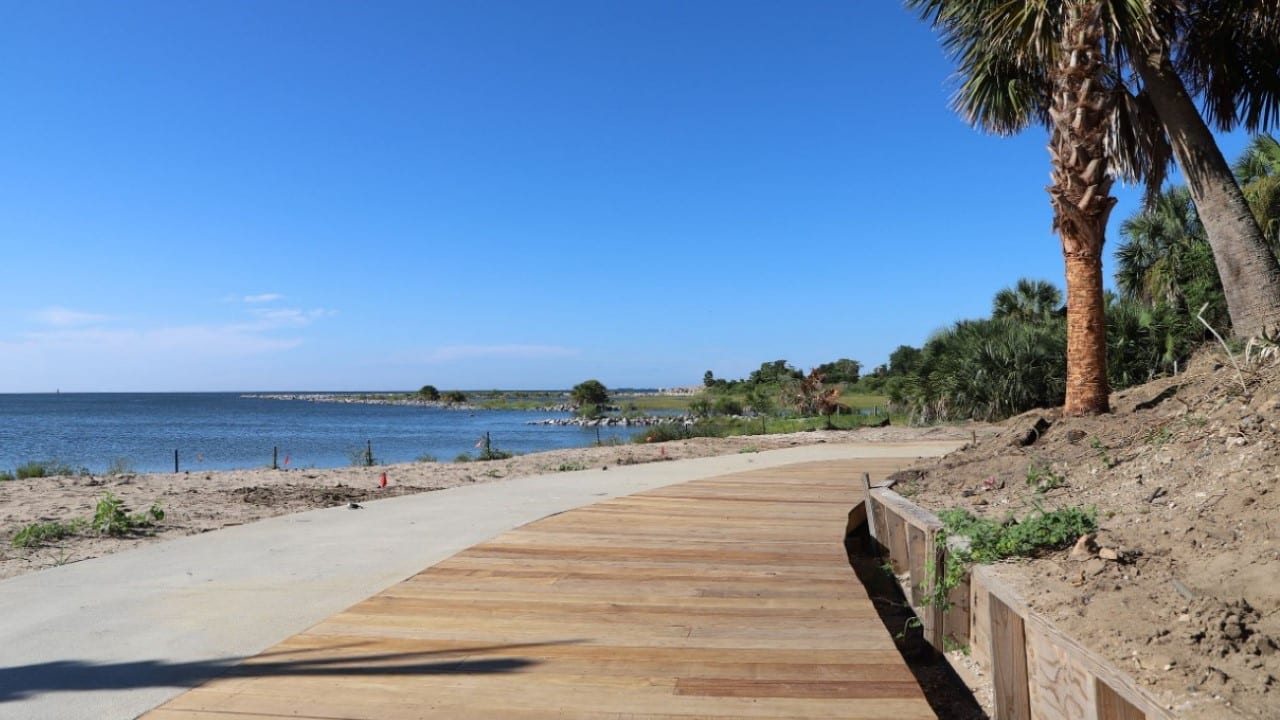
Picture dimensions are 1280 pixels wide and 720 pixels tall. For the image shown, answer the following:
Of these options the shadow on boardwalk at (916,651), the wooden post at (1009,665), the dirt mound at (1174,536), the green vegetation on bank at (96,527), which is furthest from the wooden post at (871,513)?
the green vegetation on bank at (96,527)

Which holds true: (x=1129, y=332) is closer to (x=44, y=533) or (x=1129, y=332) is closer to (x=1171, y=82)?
(x=1171, y=82)

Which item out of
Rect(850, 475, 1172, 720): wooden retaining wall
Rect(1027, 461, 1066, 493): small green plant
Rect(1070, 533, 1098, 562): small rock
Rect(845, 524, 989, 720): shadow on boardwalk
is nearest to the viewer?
Rect(850, 475, 1172, 720): wooden retaining wall

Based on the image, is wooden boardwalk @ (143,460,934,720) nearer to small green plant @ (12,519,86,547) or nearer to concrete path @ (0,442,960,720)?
concrete path @ (0,442,960,720)

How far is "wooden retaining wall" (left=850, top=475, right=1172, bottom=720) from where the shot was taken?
264 centimetres

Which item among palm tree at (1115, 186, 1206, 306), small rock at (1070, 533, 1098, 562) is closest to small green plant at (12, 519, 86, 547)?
small rock at (1070, 533, 1098, 562)

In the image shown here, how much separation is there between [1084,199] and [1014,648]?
250 inches

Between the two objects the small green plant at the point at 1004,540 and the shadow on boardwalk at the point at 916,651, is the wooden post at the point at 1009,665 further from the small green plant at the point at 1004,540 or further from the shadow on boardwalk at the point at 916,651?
the small green plant at the point at 1004,540

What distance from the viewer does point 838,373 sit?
5956cm

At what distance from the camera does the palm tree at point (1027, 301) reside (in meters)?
24.8

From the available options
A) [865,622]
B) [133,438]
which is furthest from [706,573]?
[133,438]

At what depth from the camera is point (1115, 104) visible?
34.4ft

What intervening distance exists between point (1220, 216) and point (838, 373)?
51627mm

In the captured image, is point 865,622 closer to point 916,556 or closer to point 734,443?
point 916,556

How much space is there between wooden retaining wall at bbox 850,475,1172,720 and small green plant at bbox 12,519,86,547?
787 cm
